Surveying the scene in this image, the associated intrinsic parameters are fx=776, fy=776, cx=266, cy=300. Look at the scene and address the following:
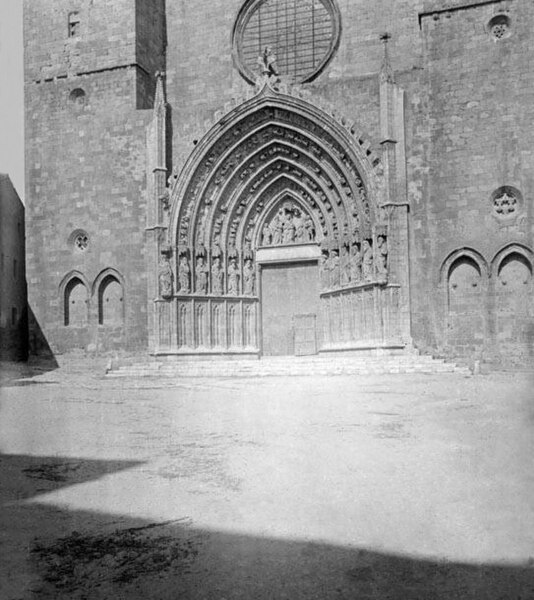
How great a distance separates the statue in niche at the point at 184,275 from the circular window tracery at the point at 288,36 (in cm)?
512

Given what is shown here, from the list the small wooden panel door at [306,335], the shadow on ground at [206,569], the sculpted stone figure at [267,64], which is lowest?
the shadow on ground at [206,569]

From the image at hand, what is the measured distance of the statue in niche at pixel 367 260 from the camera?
55.8 ft

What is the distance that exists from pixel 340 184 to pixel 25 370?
8775mm

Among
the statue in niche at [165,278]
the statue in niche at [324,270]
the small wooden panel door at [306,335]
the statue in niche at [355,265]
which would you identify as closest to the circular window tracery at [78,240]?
the statue in niche at [165,278]

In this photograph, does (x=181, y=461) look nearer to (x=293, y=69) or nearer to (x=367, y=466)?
(x=367, y=466)

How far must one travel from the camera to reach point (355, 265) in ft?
57.5

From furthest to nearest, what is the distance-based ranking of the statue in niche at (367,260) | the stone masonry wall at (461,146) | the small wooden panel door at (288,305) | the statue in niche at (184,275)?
1. the small wooden panel door at (288,305)
2. the statue in niche at (184,275)
3. the statue in niche at (367,260)
4. the stone masonry wall at (461,146)

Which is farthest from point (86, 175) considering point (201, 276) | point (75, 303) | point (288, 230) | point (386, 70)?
point (386, 70)

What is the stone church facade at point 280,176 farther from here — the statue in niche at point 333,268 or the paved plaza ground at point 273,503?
the paved plaza ground at point 273,503

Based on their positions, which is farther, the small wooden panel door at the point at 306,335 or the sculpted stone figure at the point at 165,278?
the small wooden panel door at the point at 306,335

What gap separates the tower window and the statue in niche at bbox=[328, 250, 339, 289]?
8965 millimetres

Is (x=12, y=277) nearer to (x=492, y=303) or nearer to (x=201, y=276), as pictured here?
(x=201, y=276)

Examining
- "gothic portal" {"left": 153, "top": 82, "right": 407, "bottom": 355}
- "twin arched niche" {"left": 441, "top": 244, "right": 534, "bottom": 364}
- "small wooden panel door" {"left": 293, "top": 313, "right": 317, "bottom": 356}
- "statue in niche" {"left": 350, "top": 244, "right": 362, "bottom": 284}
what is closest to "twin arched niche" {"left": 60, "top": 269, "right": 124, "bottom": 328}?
"gothic portal" {"left": 153, "top": 82, "right": 407, "bottom": 355}

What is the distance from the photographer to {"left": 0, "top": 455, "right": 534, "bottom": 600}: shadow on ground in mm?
3414
